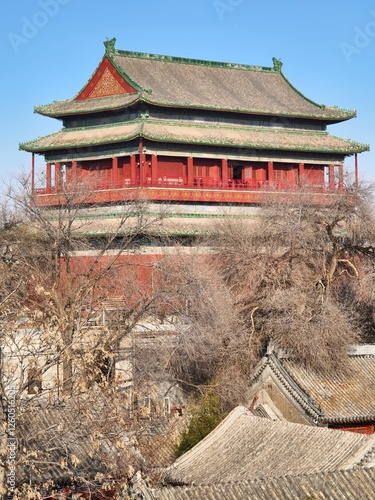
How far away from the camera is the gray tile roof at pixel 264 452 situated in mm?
20719

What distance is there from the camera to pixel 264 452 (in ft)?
72.0

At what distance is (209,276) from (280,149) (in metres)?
10.5

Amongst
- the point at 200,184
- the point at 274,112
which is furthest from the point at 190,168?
the point at 274,112

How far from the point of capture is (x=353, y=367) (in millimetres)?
29828

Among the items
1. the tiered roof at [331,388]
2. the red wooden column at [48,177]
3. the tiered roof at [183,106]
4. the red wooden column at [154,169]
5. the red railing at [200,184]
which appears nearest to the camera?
the tiered roof at [331,388]

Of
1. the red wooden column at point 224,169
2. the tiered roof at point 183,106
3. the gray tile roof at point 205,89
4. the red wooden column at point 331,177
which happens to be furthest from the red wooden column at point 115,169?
the red wooden column at point 331,177

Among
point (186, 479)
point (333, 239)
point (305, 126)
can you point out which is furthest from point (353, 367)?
point (305, 126)

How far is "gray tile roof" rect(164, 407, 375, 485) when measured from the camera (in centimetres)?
2072

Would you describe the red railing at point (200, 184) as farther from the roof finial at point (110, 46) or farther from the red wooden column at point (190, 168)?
the roof finial at point (110, 46)

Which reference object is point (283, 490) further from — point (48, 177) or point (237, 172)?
point (237, 172)

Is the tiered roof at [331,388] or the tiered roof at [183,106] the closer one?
the tiered roof at [331,388]

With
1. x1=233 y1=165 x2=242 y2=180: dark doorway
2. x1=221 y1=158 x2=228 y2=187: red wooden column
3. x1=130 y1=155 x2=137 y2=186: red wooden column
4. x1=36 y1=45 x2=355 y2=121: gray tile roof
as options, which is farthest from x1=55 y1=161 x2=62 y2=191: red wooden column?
x1=233 y1=165 x2=242 y2=180: dark doorway

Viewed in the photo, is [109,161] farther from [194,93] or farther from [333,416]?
[333,416]

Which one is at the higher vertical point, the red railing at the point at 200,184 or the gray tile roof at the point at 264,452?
the red railing at the point at 200,184
